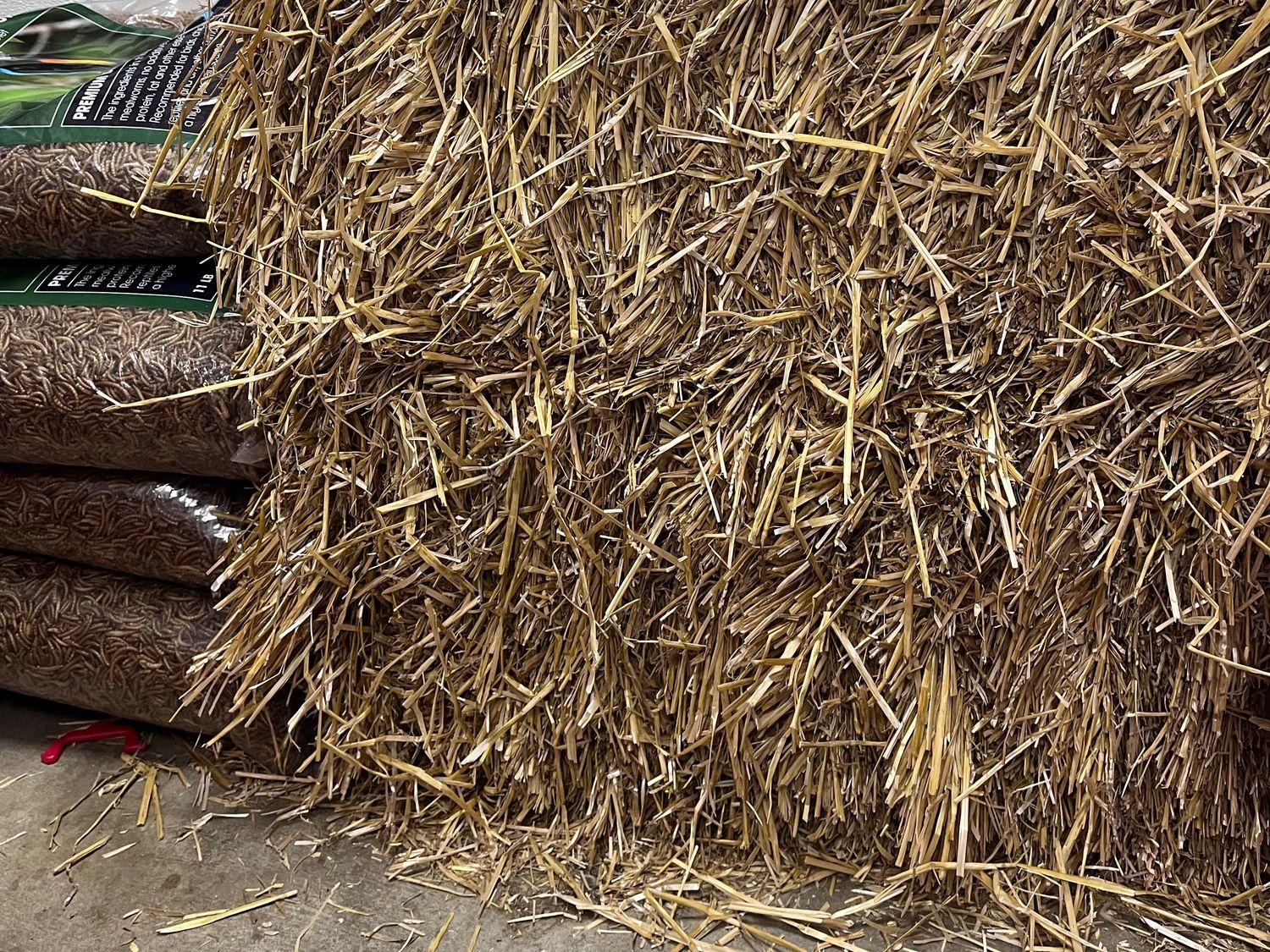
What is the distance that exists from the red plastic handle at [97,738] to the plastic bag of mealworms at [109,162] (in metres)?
0.60

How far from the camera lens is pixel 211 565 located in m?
1.22

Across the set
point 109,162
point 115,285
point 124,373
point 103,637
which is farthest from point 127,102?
point 103,637

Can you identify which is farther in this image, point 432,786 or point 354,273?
point 432,786

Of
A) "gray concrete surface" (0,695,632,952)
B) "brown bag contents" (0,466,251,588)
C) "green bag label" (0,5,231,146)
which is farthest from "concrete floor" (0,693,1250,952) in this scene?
"green bag label" (0,5,231,146)

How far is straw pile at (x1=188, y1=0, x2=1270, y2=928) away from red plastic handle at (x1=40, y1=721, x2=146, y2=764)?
30cm

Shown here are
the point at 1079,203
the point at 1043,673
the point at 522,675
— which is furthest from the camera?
the point at 522,675

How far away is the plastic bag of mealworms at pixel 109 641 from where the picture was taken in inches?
49.4

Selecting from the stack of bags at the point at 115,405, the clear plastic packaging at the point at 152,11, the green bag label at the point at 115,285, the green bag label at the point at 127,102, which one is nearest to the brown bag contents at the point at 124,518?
the stack of bags at the point at 115,405

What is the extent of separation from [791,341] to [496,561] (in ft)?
1.25

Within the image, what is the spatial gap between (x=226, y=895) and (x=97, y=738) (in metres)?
0.38

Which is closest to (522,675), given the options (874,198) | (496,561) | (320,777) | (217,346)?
(496,561)

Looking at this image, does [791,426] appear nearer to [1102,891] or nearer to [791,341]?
[791,341]

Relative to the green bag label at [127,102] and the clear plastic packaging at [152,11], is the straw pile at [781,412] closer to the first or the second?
the green bag label at [127,102]

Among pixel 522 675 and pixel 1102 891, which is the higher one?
pixel 522 675
